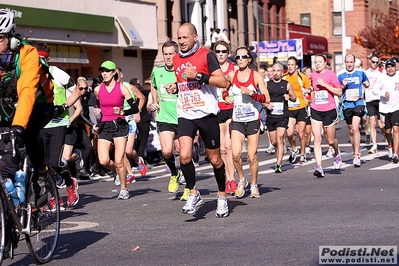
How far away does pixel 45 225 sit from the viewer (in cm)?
823

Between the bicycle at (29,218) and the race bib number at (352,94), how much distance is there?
10.7 m

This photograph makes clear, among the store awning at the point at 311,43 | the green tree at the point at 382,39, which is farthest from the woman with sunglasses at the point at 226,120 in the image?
the green tree at the point at 382,39

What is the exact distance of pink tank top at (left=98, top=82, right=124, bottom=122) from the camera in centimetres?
1377

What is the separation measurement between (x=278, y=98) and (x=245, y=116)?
5.01 m

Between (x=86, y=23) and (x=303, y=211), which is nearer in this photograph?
(x=303, y=211)

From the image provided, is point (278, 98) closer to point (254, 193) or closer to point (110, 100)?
point (110, 100)

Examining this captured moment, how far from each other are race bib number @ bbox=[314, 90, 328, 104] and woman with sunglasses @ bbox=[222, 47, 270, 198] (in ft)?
11.3

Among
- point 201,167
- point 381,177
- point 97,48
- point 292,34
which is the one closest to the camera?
point 381,177

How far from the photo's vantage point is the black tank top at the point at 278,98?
1775 cm

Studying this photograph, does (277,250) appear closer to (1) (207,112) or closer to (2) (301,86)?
(1) (207,112)

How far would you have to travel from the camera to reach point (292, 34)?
6031 centimetres

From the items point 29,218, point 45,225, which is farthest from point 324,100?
point 29,218

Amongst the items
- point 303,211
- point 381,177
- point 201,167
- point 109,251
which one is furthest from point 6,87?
point 201,167

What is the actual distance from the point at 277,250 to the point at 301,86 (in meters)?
12.3
